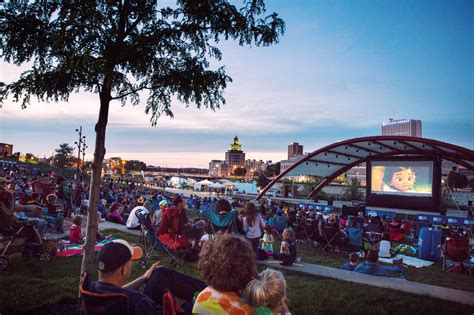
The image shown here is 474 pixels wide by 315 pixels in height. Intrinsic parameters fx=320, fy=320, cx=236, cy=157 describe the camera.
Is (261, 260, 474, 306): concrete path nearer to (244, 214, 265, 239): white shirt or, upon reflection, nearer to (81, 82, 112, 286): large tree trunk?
(244, 214, 265, 239): white shirt

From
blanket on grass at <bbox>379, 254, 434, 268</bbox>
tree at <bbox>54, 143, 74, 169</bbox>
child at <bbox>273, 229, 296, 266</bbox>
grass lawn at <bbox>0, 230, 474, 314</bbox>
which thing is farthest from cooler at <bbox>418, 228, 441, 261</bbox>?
tree at <bbox>54, 143, 74, 169</bbox>

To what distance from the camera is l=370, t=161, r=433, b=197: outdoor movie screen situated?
96.1ft

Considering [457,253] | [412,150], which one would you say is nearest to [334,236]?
[457,253]

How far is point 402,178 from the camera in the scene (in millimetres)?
31047

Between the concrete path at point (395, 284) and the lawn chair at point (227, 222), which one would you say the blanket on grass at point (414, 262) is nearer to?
the concrete path at point (395, 284)

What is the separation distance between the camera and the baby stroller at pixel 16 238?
20.1 ft

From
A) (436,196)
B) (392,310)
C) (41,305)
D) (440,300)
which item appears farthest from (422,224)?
(41,305)

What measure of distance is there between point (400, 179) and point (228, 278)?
33.2m

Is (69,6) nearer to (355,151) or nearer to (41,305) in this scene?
(41,305)

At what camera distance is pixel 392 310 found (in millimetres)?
5152

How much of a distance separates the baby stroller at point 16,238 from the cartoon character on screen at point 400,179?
102 ft

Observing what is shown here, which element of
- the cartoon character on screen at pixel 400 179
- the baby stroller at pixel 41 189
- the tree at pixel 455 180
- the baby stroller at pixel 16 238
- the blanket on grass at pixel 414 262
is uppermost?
the tree at pixel 455 180

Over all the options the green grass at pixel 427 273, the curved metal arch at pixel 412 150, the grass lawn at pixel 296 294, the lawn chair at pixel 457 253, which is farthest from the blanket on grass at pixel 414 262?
the curved metal arch at pixel 412 150

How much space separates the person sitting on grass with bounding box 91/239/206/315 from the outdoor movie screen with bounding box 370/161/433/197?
104ft
